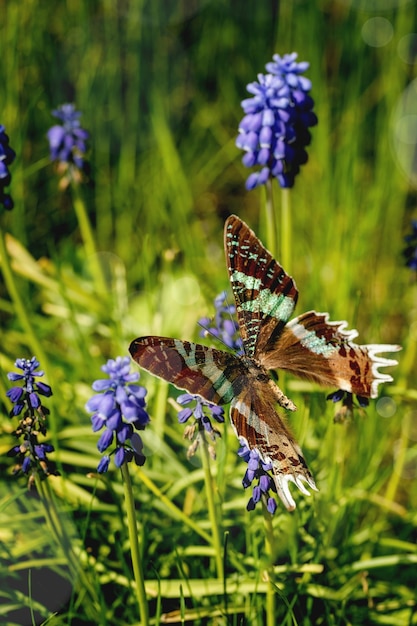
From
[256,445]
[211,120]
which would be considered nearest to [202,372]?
[256,445]

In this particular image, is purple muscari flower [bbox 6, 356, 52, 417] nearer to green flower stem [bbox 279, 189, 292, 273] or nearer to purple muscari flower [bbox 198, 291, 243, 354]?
purple muscari flower [bbox 198, 291, 243, 354]

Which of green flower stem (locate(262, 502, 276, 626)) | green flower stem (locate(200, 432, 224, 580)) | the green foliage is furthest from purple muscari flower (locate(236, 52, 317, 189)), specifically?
green flower stem (locate(262, 502, 276, 626))

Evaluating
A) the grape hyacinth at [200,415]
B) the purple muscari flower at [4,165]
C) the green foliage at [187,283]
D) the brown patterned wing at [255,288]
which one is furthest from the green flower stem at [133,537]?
the purple muscari flower at [4,165]

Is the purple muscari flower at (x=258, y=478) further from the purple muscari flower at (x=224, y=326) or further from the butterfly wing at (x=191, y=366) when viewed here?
the purple muscari flower at (x=224, y=326)

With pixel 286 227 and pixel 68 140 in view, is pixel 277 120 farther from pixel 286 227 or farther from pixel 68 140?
pixel 68 140

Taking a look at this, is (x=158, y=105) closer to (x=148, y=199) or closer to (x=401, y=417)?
(x=148, y=199)

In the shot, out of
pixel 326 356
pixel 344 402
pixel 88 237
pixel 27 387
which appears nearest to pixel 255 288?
pixel 326 356
